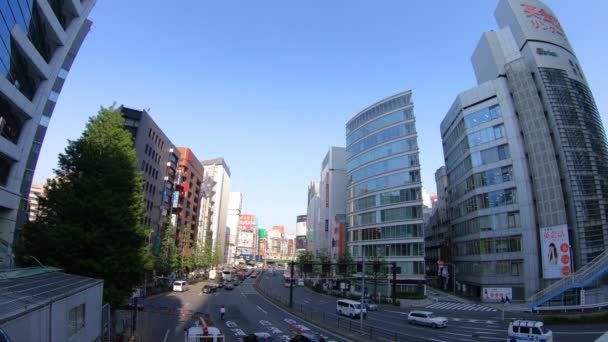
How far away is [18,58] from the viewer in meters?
32.4

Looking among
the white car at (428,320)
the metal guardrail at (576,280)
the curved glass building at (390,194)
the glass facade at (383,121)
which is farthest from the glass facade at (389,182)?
the white car at (428,320)

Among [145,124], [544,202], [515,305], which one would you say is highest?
[145,124]

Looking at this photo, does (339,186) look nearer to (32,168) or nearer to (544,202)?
(544,202)

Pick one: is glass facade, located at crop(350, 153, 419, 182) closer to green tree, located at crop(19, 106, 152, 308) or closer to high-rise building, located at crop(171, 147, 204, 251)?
high-rise building, located at crop(171, 147, 204, 251)

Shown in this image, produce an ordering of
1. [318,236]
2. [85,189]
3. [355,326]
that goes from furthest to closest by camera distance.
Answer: [318,236] < [355,326] < [85,189]

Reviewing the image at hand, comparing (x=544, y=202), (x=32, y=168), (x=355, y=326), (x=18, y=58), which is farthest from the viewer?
(x=544, y=202)

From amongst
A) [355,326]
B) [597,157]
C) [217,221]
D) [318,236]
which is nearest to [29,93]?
[355,326]

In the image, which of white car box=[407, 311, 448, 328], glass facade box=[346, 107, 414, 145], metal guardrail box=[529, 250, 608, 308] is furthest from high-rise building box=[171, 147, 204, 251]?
metal guardrail box=[529, 250, 608, 308]

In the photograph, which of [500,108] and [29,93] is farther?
[500,108]

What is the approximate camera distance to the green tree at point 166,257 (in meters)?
75.9

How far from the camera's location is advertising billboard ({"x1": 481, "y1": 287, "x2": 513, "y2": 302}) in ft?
214

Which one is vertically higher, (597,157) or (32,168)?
(597,157)

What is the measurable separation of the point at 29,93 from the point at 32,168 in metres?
20.7

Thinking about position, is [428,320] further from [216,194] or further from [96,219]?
[216,194]
